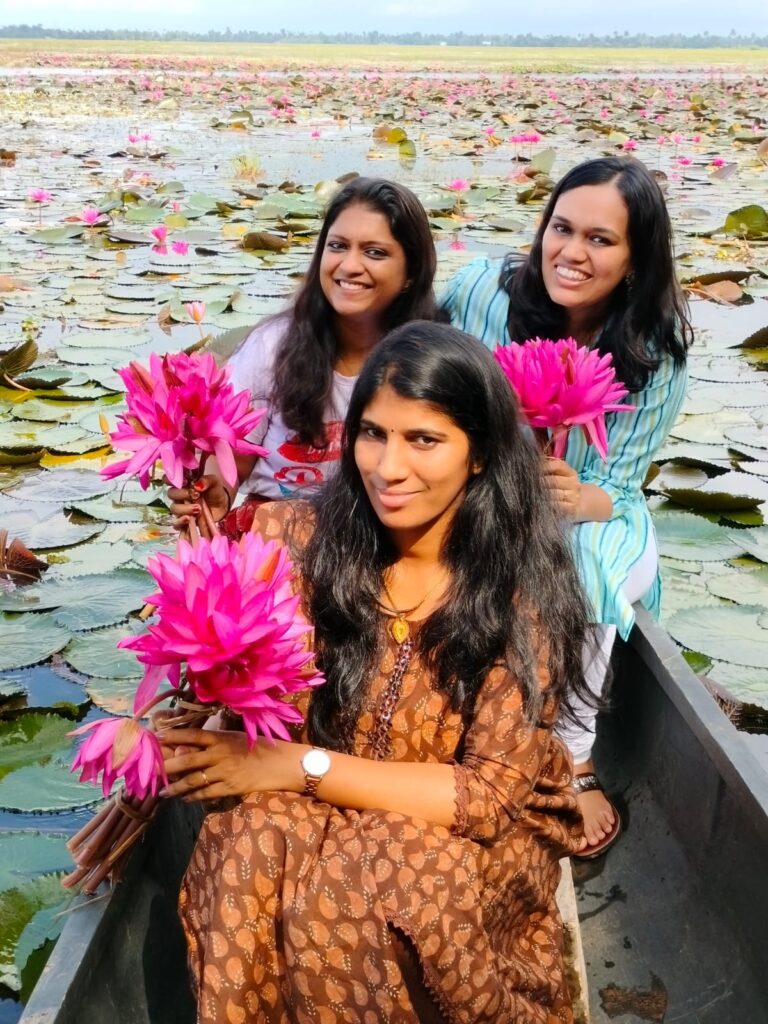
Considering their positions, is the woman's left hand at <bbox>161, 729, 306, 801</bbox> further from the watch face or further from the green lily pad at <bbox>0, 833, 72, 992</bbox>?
the green lily pad at <bbox>0, 833, 72, 992</bbox>

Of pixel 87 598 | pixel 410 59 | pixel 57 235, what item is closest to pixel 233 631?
pixel 87 598

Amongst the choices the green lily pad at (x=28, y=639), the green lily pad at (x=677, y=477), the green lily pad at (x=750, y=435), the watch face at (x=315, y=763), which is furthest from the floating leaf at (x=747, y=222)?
the watch face at (x=315, y=763)

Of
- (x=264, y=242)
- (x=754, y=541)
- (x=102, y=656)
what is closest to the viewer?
(x=102, y=656)

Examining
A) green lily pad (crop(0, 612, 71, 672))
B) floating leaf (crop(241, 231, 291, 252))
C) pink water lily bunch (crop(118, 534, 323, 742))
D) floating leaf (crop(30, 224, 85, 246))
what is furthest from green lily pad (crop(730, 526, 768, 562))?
floating leaf (crop(30, 224, 85, 246))

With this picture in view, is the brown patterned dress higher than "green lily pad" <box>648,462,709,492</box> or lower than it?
higher

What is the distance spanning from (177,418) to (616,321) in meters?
1.05

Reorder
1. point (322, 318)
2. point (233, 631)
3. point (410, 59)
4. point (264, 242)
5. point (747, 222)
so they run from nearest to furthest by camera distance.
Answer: point (233, 631), point (322, 318), point (264, 242), point (747, 222), point (410, 59)

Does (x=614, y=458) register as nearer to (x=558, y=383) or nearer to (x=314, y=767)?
(x=558, y=383)

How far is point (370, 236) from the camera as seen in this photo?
2.00 metres

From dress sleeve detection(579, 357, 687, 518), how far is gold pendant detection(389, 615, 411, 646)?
738mm

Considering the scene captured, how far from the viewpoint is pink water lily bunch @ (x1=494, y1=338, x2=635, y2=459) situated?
152cm

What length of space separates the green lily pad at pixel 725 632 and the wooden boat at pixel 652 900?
20.7 inches

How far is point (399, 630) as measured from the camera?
1.42m

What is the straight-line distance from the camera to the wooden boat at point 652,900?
1.34 m
